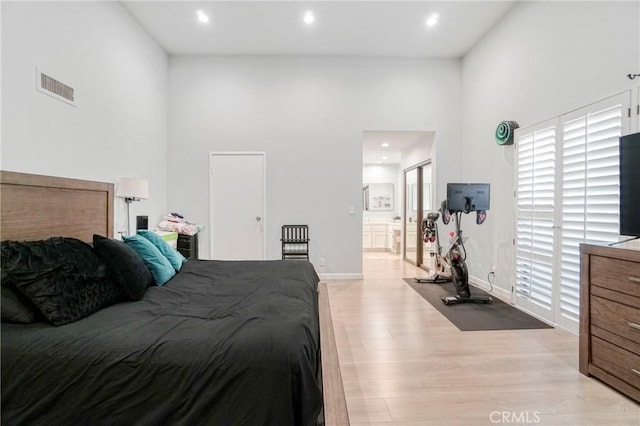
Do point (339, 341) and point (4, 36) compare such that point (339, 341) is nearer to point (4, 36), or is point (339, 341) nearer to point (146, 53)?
point (4, 36)

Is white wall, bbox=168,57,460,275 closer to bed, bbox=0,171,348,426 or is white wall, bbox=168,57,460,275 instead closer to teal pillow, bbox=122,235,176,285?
teal pillow, bbox=122,235,176,285

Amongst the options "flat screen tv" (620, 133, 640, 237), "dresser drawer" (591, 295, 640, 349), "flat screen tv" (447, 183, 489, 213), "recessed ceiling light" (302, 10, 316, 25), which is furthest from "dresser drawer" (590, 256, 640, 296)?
"recessed ceiling light" (302, 10, 316, 25)

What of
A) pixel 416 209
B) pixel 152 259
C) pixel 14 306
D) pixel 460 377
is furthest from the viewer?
pixel 416 209

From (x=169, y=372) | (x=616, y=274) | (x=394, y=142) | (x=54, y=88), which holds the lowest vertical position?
(x=169, y=372)

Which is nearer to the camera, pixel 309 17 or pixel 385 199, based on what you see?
pixel 309 17

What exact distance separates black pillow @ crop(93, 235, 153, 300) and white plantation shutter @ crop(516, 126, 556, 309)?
365 cm

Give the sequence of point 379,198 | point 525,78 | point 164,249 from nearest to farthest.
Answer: point 164,249 < point 525,78 < point 379,198

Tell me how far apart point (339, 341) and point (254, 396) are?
5.42ft

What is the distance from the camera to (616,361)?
187 centimetres

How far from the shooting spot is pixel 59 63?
2.61 m

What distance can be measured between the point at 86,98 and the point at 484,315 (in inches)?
186

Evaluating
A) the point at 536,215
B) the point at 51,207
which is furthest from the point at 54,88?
the point at 536,215

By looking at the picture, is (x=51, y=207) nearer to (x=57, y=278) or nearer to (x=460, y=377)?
(x=57, y=278)
